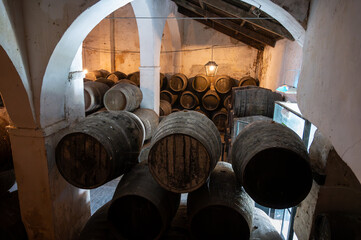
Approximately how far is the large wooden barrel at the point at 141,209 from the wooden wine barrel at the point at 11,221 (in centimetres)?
170

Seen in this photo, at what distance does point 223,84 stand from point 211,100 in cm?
80

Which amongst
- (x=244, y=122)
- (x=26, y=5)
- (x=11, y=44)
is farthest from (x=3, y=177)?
(x=244, y=122)

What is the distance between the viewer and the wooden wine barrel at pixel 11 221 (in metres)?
3.27

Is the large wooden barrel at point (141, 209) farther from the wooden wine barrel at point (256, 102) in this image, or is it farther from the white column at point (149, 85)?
the white column at point (149, 85)

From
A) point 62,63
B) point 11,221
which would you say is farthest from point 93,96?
point 11,221

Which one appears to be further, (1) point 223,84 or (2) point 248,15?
(1) point 223,84

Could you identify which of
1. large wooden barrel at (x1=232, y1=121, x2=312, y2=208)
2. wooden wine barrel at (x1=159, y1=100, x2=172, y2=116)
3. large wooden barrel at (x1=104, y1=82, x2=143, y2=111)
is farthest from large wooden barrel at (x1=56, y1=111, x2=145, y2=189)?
wooden wine barrel at (x1=159, y1=100, x2=172, y2=116)

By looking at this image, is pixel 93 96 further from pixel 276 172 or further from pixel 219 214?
pixel 276 172

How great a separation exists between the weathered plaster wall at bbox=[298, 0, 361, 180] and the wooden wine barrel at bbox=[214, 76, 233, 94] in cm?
709

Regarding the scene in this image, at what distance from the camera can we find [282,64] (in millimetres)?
7098

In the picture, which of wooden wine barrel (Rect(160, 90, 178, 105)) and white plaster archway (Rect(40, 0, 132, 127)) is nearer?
white plaster archway (Rect(40, 0, 132, 127))

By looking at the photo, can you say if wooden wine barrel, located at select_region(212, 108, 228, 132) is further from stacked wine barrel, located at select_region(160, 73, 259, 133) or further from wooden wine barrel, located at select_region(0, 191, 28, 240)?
wooden wine barrel, located at select_region(0, 191, 28, 240)

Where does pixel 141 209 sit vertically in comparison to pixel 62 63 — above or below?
below

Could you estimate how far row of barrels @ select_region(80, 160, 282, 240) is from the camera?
7.93ft
